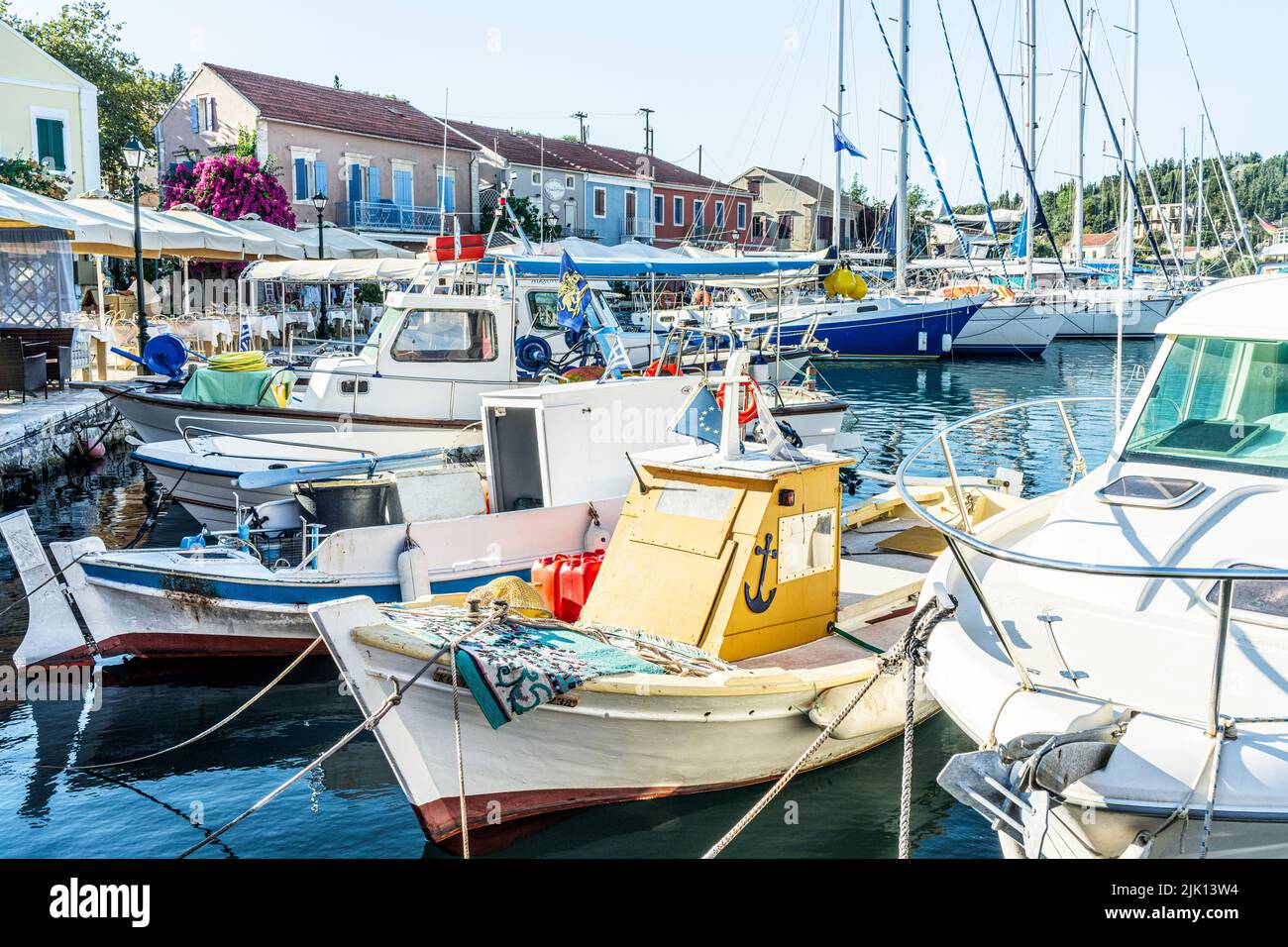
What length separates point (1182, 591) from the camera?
202 inches

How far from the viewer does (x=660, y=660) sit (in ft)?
22.8

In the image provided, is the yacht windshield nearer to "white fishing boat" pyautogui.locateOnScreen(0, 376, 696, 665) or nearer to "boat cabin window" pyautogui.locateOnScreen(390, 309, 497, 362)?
"white fishing boat" pyautogui.locateOnScreen(0, 376, 696, 665)

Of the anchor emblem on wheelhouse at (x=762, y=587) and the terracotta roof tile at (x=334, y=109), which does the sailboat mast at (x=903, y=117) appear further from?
the anchor emblem on wheelhouse at (x=762, y=587)

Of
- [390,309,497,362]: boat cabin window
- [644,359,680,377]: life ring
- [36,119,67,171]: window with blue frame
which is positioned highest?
[36,119,67,171]: window with blue frame

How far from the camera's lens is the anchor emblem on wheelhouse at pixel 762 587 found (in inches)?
297

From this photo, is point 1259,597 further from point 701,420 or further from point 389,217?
point 389,217

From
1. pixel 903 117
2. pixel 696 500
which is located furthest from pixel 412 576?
pixel 903 117

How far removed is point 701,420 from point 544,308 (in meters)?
7.82

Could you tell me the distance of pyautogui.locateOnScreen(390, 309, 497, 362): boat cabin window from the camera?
14.9 m

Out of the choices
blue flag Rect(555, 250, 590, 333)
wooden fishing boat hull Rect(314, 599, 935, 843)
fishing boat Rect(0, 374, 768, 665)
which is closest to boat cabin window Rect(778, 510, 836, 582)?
wooden fishing boat hull Rect(314, 599, 935, 843)

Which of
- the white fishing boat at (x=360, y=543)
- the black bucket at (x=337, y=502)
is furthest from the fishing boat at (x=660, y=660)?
the black bucket at (x=337, y=502)

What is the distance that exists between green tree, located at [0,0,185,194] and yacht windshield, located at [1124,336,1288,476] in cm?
4131
